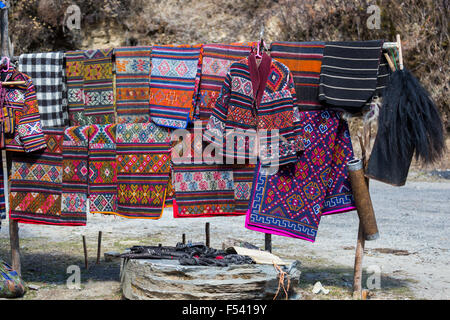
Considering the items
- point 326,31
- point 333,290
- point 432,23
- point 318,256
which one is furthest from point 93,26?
Answer: point 333,290

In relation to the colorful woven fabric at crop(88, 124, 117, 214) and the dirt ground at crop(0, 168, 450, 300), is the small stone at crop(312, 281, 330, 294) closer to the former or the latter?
the dirt ground at crop(0, 168, 450, 300)

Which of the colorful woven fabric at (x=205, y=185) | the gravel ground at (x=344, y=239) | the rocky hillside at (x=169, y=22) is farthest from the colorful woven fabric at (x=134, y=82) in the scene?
the rocky hillside at (x=169, y=22)

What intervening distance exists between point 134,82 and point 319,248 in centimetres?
314

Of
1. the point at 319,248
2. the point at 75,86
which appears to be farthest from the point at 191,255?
the point at 319,248

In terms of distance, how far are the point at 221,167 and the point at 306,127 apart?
30.1 inches

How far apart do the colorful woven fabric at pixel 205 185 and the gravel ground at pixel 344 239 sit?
3.46 feet

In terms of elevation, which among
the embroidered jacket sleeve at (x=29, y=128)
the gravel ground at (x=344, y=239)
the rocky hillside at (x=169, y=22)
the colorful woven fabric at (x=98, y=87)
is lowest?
the gravel ground at (x=344, y=239)

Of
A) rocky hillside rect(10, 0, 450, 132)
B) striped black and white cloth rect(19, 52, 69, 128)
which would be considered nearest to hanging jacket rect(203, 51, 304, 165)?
striped black and white cloth rect(19, 52, 69, 128)

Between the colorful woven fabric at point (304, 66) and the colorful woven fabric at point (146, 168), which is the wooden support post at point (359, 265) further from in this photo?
the colorful woven fabric at point (146, 168)

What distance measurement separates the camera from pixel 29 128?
4.50 metres

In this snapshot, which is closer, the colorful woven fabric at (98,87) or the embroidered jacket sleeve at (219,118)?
the embroidered jacket sleeve at (219,118)

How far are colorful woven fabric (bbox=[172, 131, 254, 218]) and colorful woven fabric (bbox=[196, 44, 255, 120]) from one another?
0.89 ft

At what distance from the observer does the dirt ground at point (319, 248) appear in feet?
15.6

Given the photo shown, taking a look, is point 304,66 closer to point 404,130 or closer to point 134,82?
point 404,130
